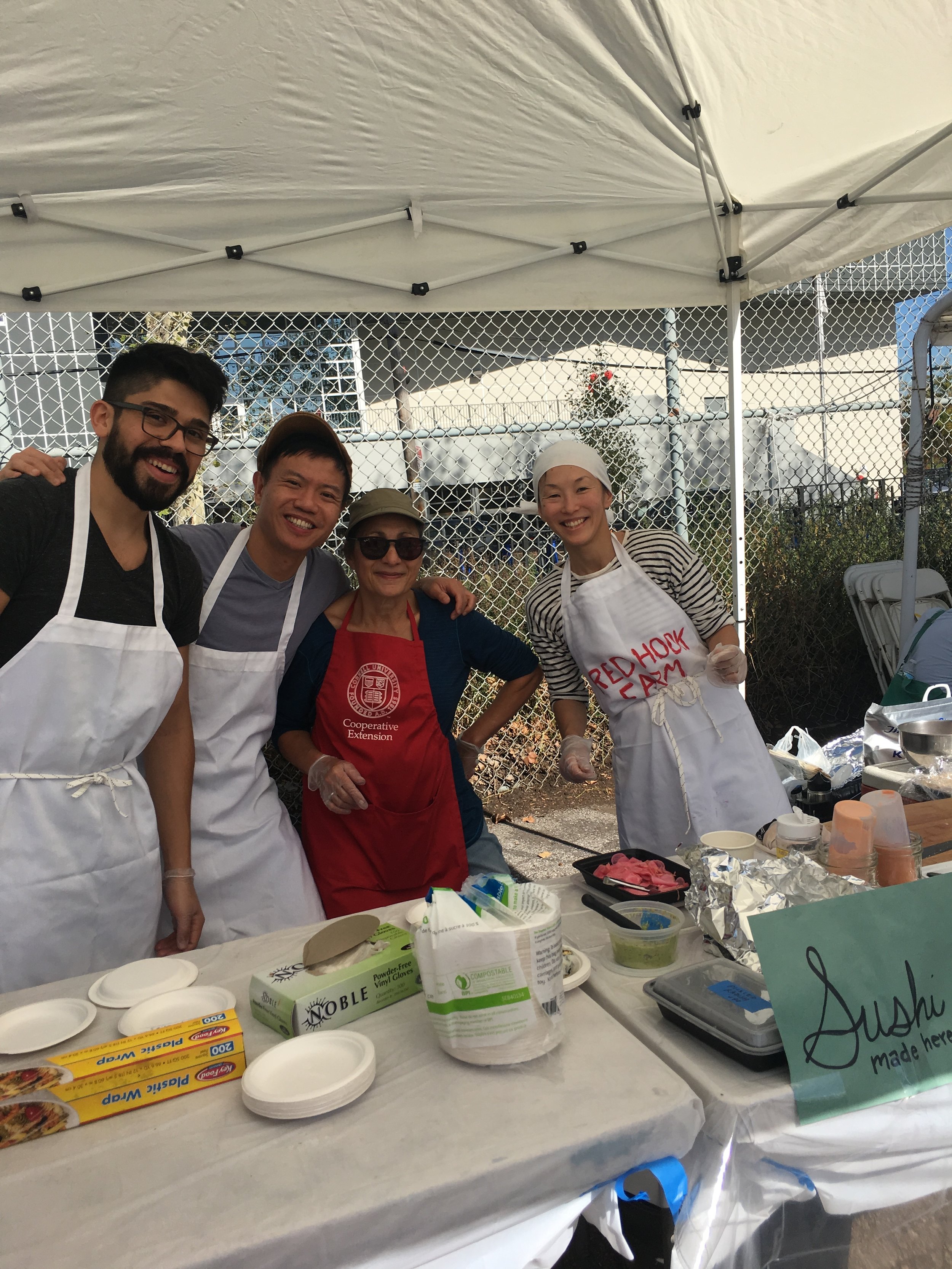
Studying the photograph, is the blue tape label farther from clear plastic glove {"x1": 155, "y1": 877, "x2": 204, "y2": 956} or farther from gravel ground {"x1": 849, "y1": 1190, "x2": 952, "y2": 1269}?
clear plastic glove {"x1": 155, "y1": 877, "x2": 204, "y2": 956}

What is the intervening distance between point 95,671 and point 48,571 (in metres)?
0.25

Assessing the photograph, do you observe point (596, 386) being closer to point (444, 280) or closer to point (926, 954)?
point (444, 280)

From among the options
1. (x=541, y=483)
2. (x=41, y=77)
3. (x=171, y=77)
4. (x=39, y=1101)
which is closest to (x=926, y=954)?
(x=39, y=1101)

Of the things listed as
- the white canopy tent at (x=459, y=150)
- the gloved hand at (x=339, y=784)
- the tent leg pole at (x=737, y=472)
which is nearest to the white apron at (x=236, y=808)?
the gloved hand at (x=339, y=784)

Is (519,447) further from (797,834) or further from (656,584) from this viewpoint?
(797,834)

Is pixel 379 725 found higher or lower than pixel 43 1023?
higher

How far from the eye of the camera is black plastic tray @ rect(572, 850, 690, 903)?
1551 mm

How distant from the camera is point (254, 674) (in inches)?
93.1

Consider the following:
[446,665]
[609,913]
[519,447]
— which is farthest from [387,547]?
[519,447]

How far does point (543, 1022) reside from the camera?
3.72 ft

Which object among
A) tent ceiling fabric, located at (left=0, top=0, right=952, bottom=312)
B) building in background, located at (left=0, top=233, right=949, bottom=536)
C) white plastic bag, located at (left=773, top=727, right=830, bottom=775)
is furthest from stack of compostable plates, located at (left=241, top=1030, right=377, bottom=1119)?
building in background, located at (left=0, top=233, right=949, bottom=536)

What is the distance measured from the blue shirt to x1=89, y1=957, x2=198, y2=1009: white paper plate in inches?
41.7

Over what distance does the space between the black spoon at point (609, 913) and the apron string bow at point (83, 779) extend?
3.63 ft

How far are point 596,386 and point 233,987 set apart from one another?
6847 millimetres
